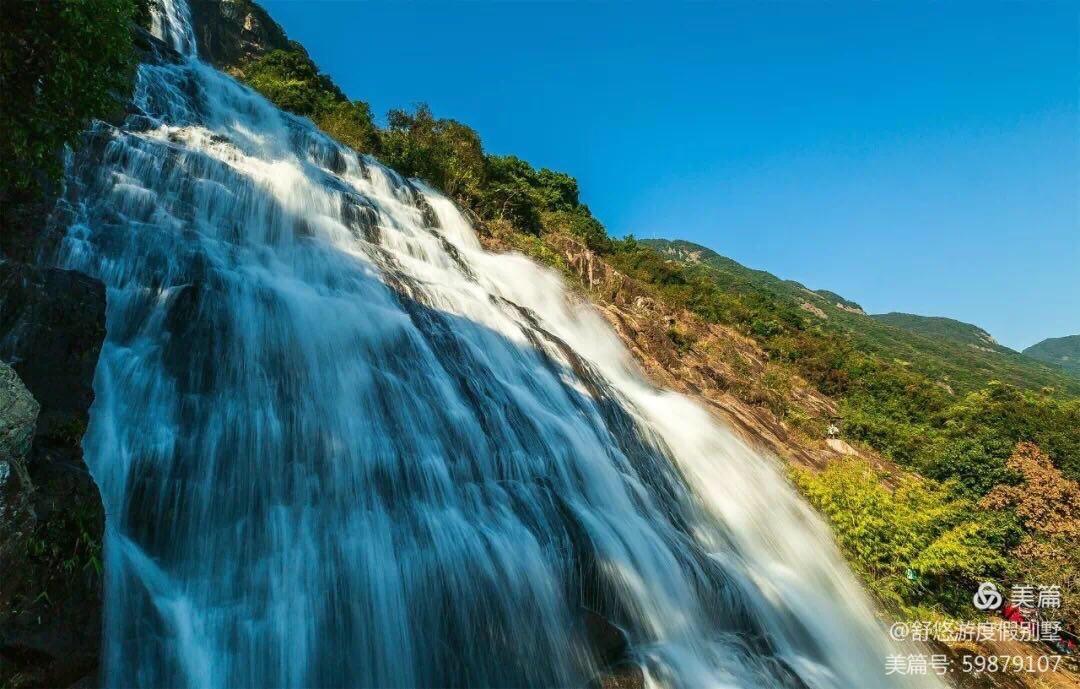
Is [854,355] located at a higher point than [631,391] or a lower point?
higher

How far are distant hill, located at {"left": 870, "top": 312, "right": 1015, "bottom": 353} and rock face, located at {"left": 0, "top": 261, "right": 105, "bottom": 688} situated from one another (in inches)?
6671

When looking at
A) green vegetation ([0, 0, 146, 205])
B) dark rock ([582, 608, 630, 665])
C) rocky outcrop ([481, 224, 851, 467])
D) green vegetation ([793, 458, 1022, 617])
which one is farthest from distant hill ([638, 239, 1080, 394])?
green vegetation ([0, 0, 146, 205])

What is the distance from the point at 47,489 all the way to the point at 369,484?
359 cm

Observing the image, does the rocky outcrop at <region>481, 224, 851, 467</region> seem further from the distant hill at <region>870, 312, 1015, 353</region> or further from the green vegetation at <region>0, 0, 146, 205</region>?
the distant hill at <region>870, 312, 1015, 353</region>

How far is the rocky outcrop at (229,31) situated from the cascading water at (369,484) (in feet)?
Answer: 68.6

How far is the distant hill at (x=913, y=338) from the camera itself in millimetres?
67375

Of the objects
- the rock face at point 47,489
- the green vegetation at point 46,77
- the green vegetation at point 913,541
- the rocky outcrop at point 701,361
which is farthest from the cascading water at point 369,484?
the rocky outcrop at point 701,361

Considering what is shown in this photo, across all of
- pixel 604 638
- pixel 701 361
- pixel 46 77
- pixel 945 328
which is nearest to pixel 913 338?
pixel 945 328

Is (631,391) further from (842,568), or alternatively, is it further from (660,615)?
(660,615)

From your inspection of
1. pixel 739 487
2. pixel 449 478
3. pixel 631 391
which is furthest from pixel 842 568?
pixel 449 478

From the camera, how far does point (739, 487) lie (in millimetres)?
14180

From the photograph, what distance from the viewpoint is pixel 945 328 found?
160 metres

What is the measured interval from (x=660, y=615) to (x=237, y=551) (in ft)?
18.6

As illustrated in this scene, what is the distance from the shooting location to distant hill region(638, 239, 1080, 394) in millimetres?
67375
